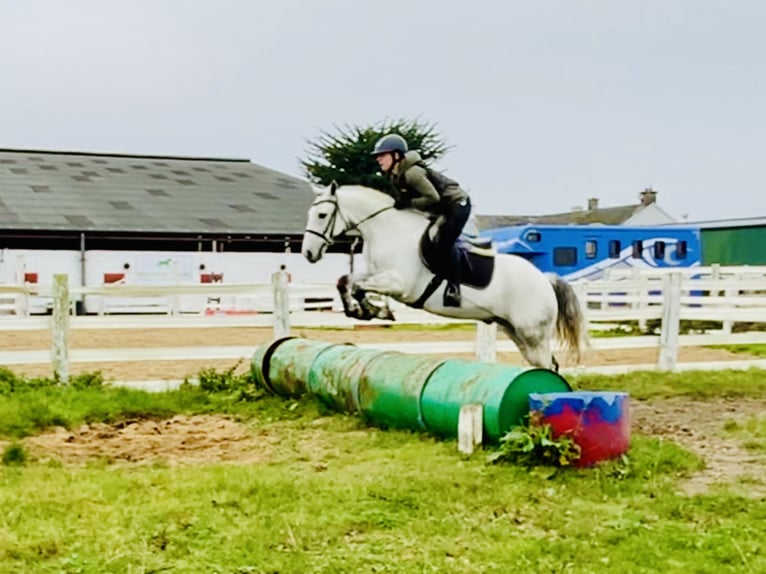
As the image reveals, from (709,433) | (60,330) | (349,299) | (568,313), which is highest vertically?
(349,299)

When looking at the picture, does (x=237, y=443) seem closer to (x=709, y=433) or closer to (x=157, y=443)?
(x=157, y=443)

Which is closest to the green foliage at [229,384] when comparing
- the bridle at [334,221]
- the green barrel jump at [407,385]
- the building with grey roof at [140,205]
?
the green barrel jump at [407,385]

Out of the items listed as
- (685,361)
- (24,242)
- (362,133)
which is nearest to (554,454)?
(685,361)

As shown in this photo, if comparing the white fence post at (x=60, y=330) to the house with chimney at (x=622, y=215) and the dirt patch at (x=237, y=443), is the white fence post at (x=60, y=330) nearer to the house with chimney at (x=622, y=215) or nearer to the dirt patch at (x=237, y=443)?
the dirt patch at (x=237, y=443)

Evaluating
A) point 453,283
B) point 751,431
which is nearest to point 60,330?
point 453,283

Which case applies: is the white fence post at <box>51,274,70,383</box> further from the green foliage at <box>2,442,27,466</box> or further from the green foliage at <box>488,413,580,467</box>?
the green foliage at <box>488,413,580,467</box>

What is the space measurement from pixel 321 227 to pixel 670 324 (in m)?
5.56

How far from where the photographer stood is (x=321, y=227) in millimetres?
7672

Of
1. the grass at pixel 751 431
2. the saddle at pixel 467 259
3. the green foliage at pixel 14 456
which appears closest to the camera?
the green foliage at pixel 14 456

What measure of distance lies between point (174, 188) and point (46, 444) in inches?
1064

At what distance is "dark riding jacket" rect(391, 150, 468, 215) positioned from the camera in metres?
7.42

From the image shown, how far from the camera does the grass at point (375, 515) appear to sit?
12.5 feet

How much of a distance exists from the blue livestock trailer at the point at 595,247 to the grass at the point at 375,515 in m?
18.7

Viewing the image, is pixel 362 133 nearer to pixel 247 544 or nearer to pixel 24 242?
pixel 24 242
